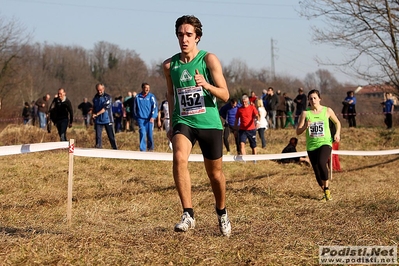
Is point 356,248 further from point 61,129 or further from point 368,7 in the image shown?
point 368,7

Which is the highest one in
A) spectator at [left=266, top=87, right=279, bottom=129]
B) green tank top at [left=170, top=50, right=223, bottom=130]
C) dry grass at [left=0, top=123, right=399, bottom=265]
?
spectator at [left=266, top=87, right=279, bottom=129]

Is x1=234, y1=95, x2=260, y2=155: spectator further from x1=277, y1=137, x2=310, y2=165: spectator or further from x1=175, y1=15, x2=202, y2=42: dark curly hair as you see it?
x1=175, y1=15, x2=202, y2=42: dark curly hair

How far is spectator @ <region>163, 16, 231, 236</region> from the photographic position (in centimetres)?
632

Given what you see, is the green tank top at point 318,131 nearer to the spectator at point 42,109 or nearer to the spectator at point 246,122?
the spectator at point 246,122

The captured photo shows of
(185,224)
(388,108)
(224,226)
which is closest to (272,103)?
(388,108)

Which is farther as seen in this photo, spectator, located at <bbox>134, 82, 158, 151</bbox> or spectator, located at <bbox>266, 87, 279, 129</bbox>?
spectator, located at <bbox>266, 87, 279, 129</bbox>

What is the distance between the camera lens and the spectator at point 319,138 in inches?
446

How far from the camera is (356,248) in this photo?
576cm

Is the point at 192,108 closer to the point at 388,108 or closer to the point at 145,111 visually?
the point at 145,111

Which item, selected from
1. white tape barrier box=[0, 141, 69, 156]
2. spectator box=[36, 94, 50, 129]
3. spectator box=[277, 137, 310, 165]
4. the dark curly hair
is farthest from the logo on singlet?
spectator box=[36, 94, 50, 129]

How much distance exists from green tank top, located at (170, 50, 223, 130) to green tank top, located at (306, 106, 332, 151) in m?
5.27

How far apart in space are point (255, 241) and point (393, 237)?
4.94 feet

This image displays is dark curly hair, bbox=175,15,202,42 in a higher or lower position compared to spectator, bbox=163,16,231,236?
higher

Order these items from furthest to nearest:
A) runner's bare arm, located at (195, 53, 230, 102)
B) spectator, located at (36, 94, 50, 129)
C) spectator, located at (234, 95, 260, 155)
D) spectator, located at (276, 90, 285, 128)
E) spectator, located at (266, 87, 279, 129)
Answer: spectator, located at (36, 94, 50, 129)
spectator, located at (276, 90, 285, 128)
spectator, located at (266, 87, 279, 129)
spectator, located at (234, 95, 260, 155)
runner's bare arm, located at (195, 53, 230, 102)
